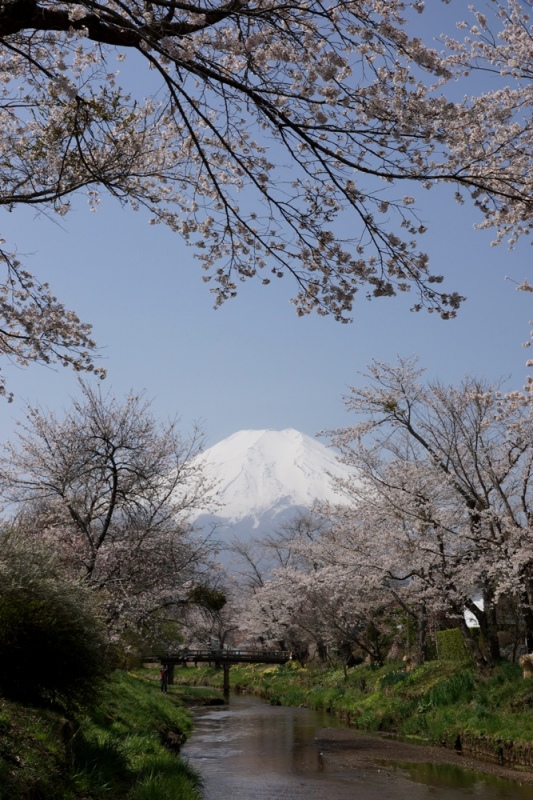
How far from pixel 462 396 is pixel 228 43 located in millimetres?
12724

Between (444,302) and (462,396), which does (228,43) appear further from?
(462,396)

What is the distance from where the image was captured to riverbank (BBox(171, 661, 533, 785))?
1261 centimetres

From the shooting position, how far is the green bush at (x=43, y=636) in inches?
274

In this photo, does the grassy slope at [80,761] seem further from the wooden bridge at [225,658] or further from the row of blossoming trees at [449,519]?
the wooden bridge at [225,658]

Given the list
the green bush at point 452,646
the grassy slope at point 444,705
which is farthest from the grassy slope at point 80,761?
the green bush at point 452,646

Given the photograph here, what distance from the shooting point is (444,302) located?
5.73m

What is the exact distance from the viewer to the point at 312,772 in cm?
1280

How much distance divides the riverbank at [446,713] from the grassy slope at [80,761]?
19.3ft

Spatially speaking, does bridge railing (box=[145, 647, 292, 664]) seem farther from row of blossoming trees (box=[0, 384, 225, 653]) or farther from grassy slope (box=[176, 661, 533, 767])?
row of blossoming trees (box=[0, 384, 225, 653])

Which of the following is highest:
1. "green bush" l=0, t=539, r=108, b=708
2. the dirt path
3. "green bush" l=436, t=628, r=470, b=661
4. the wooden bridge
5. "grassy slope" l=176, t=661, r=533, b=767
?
"green bush" l=0, t=539, r=108, b=708

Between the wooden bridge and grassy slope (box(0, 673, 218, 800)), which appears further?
the wooden bridge

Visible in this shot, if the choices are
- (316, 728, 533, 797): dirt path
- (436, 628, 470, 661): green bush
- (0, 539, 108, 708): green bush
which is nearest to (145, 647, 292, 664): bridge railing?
(436, 628, 470, 661): green bush

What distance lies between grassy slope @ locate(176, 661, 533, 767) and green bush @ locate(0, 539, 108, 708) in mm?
8280

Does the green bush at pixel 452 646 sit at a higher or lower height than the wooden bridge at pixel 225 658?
higher
